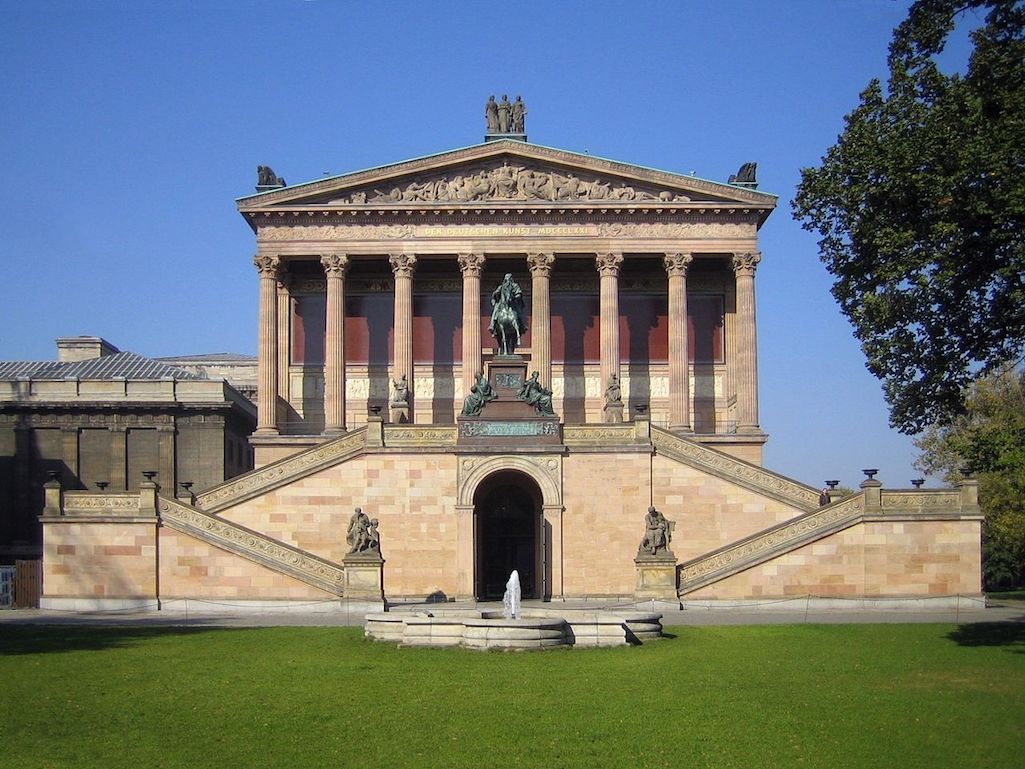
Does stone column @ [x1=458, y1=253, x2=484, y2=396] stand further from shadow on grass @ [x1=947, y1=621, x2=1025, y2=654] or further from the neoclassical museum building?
shadow on grass @ [x1=947, y1=621, x2=1025, y2=654]

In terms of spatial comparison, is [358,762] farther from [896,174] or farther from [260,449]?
[260,449]

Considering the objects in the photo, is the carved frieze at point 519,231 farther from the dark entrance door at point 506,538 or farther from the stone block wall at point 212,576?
the stone block wall at point 212,576

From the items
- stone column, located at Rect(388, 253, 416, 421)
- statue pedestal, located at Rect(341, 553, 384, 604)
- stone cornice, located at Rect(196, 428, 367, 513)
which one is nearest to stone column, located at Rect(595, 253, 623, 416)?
stone column, located at Rect(388, 253, 416, 421)

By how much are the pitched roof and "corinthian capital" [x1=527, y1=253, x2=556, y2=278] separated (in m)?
22.7

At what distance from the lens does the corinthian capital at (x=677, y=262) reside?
68.2m


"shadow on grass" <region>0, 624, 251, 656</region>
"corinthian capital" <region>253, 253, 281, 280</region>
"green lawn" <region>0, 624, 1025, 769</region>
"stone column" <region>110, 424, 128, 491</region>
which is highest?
"corinthian capital" <region>253, 253, 281, 280</region>

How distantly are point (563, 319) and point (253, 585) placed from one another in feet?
97.6

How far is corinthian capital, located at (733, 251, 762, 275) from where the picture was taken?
6800 cm

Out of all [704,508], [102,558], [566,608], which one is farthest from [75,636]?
[704,508]

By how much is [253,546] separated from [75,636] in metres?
11.2

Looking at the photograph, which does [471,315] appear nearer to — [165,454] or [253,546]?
[165,454]

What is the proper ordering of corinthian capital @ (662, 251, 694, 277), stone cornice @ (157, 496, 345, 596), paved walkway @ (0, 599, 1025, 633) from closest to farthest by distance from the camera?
paved walkway @ (0, 599, 1025, 633), stone cornice @ (157, 496, 345, 596), corinthian capital @ (662, 251, 694, 277)

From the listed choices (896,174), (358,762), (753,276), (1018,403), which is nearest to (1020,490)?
(1018,403)

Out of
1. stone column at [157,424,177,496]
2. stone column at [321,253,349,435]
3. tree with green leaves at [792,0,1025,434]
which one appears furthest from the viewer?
stone column at [157,424,177,496]
